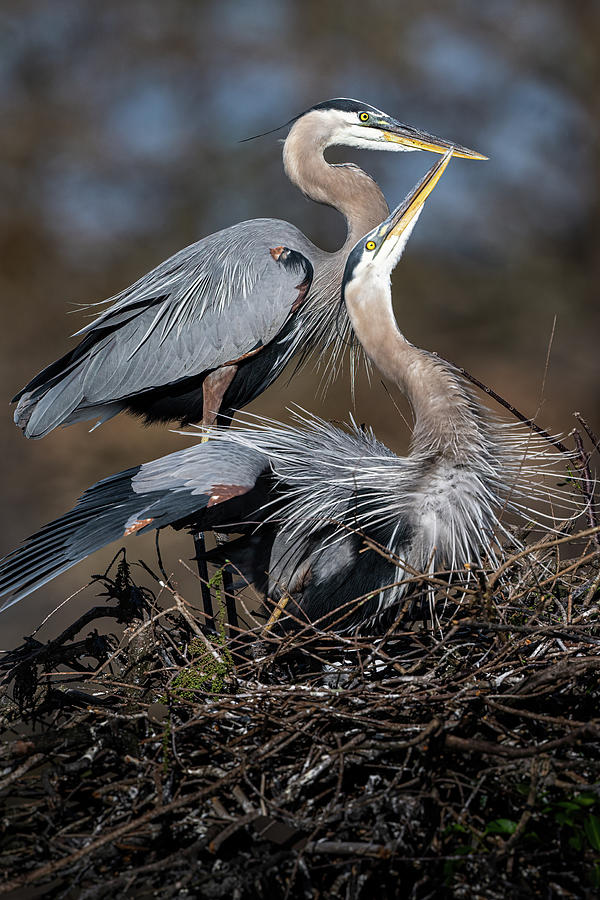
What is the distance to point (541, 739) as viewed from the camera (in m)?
1.43

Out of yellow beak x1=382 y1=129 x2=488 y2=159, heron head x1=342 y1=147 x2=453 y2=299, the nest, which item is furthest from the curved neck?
the nest

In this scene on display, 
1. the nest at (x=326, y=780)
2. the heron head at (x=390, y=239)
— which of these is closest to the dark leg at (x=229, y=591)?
the nest at (x=326, y=780)

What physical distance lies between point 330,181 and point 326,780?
7.39 feet

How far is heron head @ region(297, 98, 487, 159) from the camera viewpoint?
3.03 metres

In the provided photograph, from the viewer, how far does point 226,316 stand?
290cm

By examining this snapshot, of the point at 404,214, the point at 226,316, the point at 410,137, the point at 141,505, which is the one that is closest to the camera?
the point at 141,505

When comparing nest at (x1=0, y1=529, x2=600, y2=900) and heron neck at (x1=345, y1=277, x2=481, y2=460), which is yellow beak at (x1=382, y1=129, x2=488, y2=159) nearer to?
heron neck at (x1=345, y1=277, x2=481, y2=460)

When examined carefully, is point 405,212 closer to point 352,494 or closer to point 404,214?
point 404,214

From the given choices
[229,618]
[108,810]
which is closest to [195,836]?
[108,810]

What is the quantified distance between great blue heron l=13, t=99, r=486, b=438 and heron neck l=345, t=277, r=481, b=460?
72 cm

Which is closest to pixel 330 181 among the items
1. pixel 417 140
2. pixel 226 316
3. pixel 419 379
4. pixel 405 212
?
pixel 417 140

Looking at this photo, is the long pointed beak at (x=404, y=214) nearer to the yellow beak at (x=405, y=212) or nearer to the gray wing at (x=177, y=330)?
the yellow beak at (x=405, y=212)

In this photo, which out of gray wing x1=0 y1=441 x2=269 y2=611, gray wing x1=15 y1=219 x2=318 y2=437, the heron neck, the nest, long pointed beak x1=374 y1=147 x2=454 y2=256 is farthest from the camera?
gray wing x1=15 y1=219 x2=318 y2=437

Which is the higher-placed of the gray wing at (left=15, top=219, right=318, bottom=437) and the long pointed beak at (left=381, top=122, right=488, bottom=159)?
the long pointed beak at (left=381, top=122, right=488, bottom=159)
